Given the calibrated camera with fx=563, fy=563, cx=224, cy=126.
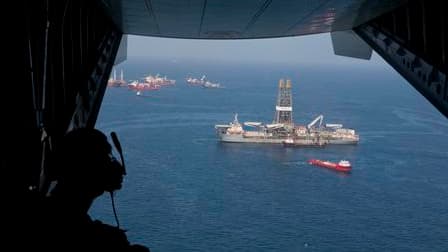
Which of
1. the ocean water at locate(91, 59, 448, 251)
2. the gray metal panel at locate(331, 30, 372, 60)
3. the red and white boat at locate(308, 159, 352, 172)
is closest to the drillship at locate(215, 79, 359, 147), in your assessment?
the ocean water at locate(91, 59, 448, 251)

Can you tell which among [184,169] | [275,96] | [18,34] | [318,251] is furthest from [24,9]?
[275,96]

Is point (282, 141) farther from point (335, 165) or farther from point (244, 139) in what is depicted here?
point (335, 165)

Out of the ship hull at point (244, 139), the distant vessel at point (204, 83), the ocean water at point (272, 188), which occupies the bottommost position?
the ocean water at point (272, 188)

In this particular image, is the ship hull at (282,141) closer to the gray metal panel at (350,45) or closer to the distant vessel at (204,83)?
the distant vessel at (204,83)

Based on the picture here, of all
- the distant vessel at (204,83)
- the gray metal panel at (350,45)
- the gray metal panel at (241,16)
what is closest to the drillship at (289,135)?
the distant vessel at (204,83)

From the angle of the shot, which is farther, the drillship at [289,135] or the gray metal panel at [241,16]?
the drillship at [289,135]

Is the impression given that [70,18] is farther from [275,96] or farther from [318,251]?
[275,96]
